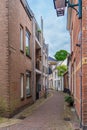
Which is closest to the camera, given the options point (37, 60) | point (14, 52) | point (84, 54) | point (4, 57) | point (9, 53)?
point (84, 54)

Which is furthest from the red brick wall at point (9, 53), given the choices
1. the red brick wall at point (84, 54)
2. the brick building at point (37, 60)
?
the brick building at point (37, 60)

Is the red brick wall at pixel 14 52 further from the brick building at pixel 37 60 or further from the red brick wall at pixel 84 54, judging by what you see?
the brick building at pixel 37 60

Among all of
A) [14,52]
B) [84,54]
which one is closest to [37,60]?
[14,52]

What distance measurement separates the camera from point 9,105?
13.5 meters

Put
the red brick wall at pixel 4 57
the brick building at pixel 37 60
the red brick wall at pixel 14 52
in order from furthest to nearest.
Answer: the brick building at pixel 37 60
the red brick wall at pixel 14 52
the red brick wall at pixel 4 57

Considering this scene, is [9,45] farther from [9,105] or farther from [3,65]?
[9,105]

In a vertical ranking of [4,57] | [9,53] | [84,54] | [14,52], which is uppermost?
[14,52]

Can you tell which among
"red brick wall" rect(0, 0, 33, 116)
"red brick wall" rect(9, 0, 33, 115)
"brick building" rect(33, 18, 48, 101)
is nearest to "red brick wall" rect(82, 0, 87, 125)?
"red brick wall" rect(0, 0, 33, 116)

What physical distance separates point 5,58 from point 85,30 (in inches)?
196

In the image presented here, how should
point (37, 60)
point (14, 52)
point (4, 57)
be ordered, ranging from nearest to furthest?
point (4, 57), point (14, 52), point (37, 60)

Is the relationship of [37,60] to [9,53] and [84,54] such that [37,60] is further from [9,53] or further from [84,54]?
[84,54]

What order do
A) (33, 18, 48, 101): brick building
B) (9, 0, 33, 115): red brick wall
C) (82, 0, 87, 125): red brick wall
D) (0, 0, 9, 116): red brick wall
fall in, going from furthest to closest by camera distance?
(33, 18, 48, 101): brick building
(9, 0, 33, 115): red brick wall
(0, 0, 9, 116): red brick wall
(82, 0, 87, 125): red brick wall

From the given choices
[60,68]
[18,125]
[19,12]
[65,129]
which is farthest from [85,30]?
[60,68]

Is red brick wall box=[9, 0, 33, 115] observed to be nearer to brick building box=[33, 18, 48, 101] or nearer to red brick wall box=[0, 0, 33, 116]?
red brick wall box=[0, 0, 33, 116]
